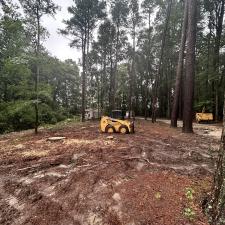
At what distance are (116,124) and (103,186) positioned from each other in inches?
336

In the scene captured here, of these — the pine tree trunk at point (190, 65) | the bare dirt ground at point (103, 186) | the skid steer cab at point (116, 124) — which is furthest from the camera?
the pine tree trunk at point (190, 65)

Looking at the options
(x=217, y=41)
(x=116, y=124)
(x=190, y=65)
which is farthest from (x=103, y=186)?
(x=217, y=41)

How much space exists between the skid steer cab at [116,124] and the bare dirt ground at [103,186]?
499 centimetres

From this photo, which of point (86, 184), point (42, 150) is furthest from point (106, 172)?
point (42, 150)

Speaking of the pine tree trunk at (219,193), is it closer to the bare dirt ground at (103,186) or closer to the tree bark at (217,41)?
the bare dirt ground at (103,186)

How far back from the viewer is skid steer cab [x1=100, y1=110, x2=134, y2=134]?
1382cm

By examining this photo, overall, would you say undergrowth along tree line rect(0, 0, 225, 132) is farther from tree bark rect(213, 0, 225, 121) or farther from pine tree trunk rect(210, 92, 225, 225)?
pine tree trunk rect(210, 92, 225, 225)

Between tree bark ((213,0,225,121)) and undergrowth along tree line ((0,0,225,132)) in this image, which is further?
tree bark ((213,0,225,121))

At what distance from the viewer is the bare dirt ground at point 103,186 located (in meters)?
4.27

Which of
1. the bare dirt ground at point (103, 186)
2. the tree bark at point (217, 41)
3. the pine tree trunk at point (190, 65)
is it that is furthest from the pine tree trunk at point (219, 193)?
the tree bark at point (217, 41)

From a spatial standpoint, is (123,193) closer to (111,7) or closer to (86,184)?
(86,184)

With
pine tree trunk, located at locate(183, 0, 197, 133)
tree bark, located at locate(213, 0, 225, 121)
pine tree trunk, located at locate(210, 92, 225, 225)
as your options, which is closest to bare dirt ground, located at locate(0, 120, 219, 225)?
pine tree trunk, located at locate(210, 92, 225, 225)

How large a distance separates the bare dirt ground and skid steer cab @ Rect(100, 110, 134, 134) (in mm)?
4989

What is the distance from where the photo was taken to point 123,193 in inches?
197
